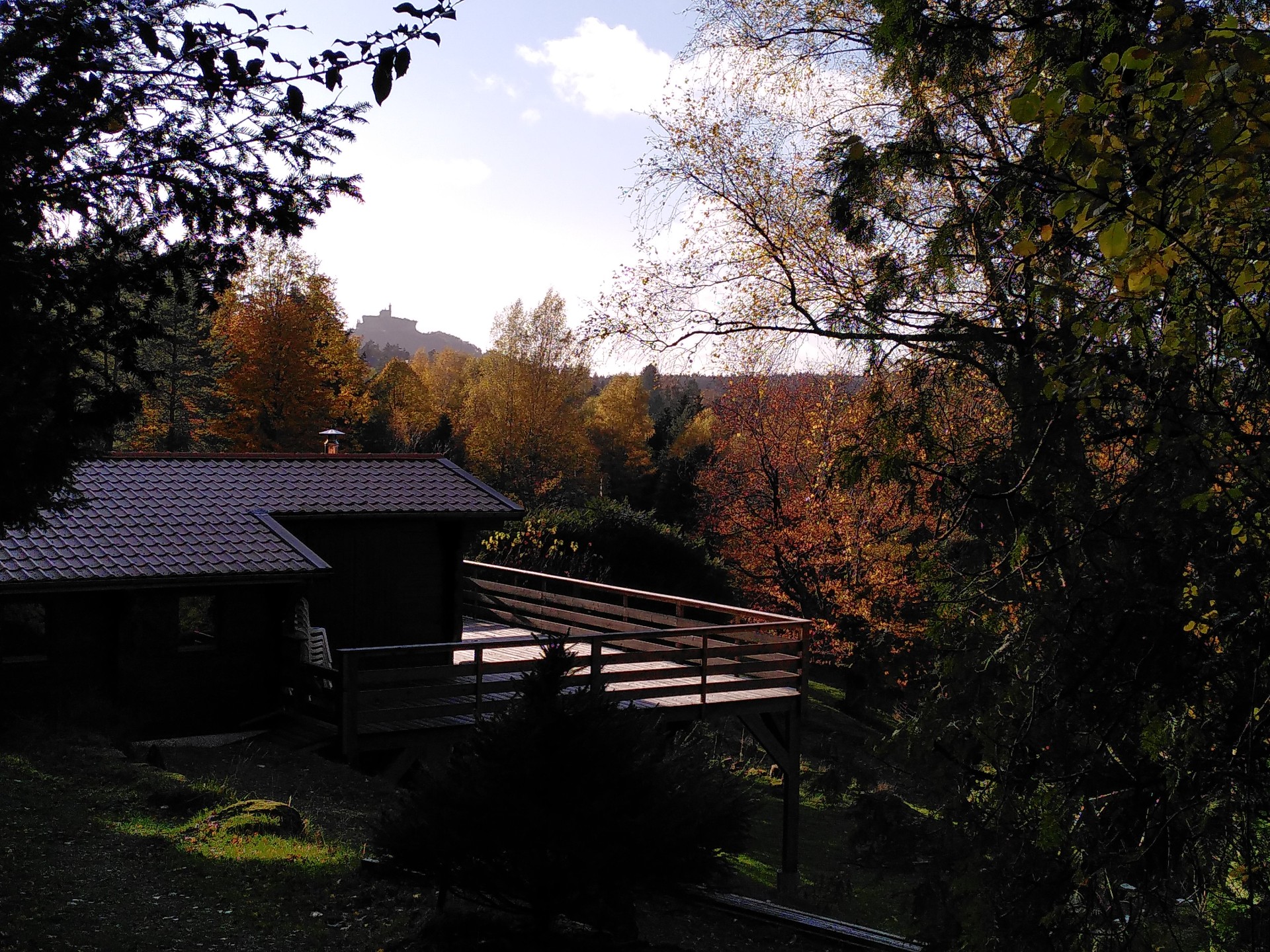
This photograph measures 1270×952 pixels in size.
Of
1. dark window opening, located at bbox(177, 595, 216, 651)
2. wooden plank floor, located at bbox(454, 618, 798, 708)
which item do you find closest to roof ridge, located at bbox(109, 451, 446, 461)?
A: dark window opening, located at bbox(177, 595, 216, 651)

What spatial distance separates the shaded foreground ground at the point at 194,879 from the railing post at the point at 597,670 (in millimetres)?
1309

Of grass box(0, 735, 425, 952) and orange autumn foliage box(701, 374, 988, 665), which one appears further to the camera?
orange autumn foliage box(701, 374, 988, 665)

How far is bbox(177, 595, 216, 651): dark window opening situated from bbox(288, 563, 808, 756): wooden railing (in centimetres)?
133

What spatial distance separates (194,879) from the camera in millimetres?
7617

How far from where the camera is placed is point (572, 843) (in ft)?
16.5

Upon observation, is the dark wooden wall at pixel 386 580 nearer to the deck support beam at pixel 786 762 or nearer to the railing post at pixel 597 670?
the railing post at pixel 597 670

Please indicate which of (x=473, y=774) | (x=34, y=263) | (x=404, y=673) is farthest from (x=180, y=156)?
(x=404, y=673)

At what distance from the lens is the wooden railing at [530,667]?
12000 millimetres

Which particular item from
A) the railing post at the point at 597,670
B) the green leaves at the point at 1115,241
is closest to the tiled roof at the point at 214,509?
the railing post at the point at 597,670

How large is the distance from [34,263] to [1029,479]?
17.3ft

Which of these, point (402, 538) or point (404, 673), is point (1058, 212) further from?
point (402, 538)

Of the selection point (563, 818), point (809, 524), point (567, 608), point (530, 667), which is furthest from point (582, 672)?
point (809, 524)

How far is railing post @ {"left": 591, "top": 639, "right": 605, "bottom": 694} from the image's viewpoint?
550 centimetres

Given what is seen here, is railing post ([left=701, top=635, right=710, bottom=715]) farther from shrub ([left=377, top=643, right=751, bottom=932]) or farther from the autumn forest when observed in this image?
shrub ([left=377, top=643, right=751, bottom=932])
